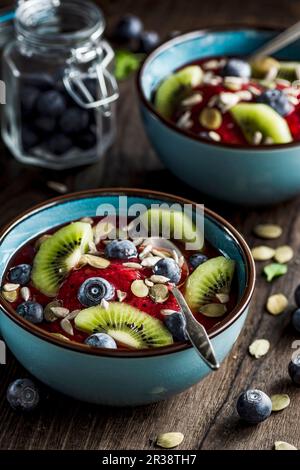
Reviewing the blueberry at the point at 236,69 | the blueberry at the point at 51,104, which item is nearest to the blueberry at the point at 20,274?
the blueberry at the point at 51,104

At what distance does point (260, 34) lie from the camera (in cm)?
203

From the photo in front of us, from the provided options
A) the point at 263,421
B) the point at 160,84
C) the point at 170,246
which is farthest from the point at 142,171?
the point at 263,421

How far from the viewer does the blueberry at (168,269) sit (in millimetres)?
1396

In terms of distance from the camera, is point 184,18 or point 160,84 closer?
point 160,84

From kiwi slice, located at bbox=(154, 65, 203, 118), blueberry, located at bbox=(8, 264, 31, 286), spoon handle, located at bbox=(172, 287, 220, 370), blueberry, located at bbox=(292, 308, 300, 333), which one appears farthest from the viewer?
kiwi slice, located at bbox=(154, 65, 203, 118)

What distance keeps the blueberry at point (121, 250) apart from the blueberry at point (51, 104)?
1.79 feet

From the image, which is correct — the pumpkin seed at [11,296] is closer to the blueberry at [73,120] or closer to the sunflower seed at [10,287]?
the sunflower seed at [10,287]

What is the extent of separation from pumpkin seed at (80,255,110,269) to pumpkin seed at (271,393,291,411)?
0.35m

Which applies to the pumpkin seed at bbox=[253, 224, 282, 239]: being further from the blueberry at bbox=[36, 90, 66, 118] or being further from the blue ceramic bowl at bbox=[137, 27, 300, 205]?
the blueberry at bbox=[36, 90, 66, 118]

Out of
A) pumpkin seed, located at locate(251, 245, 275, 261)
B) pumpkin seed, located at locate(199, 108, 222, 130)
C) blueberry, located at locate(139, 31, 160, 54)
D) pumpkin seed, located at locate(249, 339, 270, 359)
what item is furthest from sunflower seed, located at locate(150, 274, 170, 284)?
blueberry, located at locate(139, 31, 160, 54)

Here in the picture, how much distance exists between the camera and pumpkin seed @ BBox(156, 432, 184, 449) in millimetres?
1320

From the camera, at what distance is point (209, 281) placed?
1.41 metres
